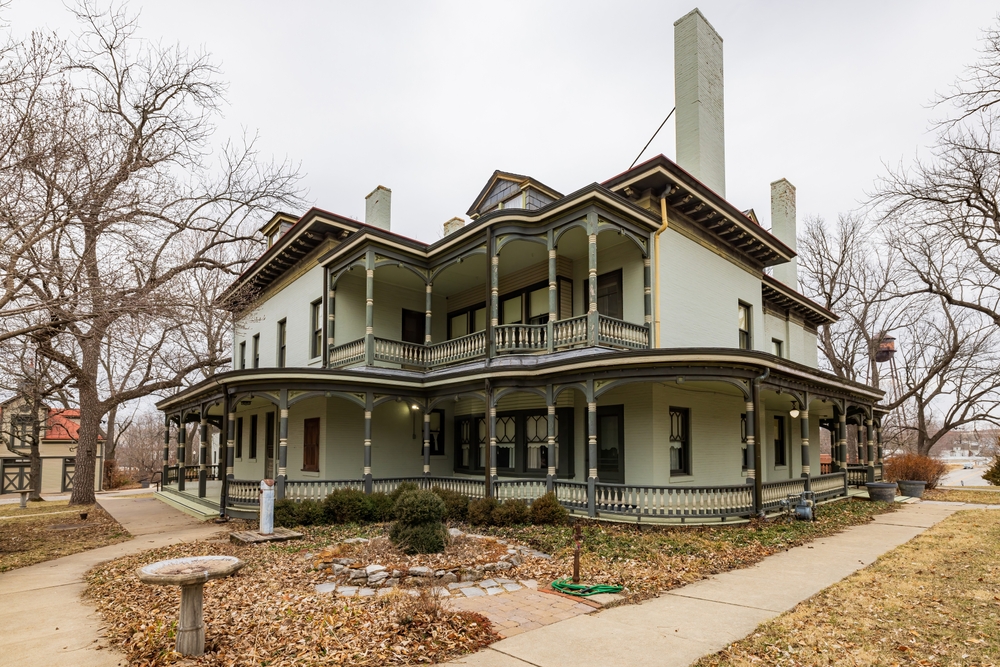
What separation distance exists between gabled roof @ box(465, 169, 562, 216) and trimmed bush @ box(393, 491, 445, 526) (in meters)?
11.4

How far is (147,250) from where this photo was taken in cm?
1355

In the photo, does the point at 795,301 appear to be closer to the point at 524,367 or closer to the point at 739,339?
the point at 739,339

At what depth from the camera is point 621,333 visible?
15898 millimetres

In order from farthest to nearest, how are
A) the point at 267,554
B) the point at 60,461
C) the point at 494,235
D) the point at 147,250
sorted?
the point at 60,461, the point at 494,235, the point at 147,250, the point at 267,554

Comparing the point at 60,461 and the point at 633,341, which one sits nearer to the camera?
the point at 633,341

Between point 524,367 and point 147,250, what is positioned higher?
point 147,250

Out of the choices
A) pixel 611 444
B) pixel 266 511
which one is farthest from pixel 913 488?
pixel 266 511

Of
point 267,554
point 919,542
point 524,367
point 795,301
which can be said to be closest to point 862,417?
point 795,301

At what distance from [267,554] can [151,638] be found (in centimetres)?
503

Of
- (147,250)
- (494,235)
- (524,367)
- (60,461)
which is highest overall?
(494,235)

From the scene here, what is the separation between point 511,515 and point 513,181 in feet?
35.5

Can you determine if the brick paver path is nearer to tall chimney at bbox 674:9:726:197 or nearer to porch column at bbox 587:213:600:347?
porch column at bbox 587:213:600:347

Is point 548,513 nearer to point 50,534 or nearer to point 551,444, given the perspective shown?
point 551,444

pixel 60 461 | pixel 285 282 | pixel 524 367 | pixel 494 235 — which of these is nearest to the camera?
pixel 524 367
